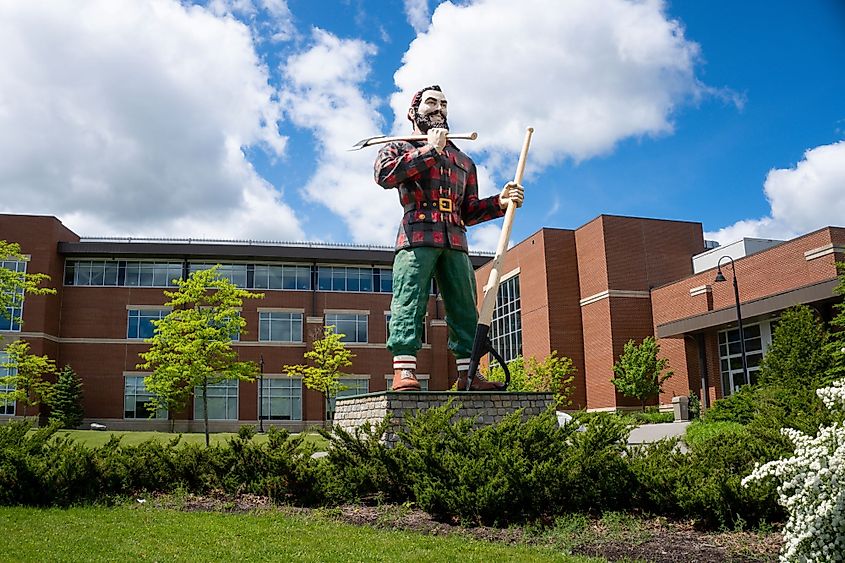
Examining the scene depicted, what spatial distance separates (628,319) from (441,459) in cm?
3067

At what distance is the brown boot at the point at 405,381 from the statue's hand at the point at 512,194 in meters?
2.65

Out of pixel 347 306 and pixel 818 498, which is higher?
pixel 347 306

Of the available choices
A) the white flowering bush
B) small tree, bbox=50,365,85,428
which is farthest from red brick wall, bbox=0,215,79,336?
the white flowering bush

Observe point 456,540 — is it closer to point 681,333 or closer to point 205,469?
point 205,469

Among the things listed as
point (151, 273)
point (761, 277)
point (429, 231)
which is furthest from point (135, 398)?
point (429, 231)

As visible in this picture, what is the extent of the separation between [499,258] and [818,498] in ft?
19.2

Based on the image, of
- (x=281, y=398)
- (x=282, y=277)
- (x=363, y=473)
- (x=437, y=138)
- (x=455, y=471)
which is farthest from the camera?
(x=282, y=277)

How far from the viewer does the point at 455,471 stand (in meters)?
7.77

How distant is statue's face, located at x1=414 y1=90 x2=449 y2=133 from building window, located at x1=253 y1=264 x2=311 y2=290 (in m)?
34.1

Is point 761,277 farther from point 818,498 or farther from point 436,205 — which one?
point 818,498

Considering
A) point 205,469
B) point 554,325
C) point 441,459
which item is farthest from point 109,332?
point 441,459

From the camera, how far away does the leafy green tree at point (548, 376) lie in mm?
36281

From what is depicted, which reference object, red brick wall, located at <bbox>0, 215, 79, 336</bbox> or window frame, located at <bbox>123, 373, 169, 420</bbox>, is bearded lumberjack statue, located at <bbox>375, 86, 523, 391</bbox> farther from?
red brick wall, located at <bbox>0, 215, 79, 336</bbox>

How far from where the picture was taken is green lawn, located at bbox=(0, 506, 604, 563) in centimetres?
614
